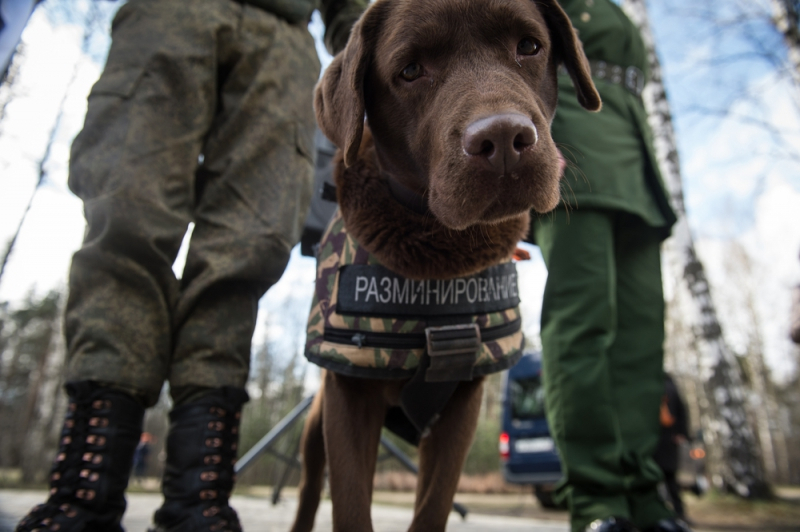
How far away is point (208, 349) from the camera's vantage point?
1827 millimetres

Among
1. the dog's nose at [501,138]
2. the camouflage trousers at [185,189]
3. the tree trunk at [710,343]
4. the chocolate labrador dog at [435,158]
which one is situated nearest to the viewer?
the dog's nose at [501,138]

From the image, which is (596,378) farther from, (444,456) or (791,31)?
(791,31)

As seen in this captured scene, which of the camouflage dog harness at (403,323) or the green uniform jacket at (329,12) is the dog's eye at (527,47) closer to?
the camouflage dog harness at (403,323)

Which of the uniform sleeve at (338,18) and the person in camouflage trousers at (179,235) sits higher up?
the uniform sleeve at (338,18)

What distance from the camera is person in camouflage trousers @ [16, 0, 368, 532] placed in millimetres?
1621

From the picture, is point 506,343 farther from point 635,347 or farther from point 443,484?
point 635,347

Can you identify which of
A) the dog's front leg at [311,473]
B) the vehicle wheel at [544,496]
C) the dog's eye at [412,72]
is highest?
the dog's eye at [412,72]

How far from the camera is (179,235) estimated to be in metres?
1.87

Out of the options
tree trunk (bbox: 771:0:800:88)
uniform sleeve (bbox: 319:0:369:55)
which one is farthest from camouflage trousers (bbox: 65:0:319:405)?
tree trunk (bbox: 771:0:800:88)

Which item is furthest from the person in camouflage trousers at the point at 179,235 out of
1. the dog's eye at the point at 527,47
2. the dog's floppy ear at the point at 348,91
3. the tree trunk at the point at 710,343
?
the tree trunk at the point at 710,343

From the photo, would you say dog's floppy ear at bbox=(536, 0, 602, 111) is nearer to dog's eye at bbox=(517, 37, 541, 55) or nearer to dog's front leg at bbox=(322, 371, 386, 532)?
dog's eye at bbox=(517, 37, 541, 55)

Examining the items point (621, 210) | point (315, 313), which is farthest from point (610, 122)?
point (315, 313)

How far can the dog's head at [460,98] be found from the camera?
131 cm

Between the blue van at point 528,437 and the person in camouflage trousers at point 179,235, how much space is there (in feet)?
29.3
